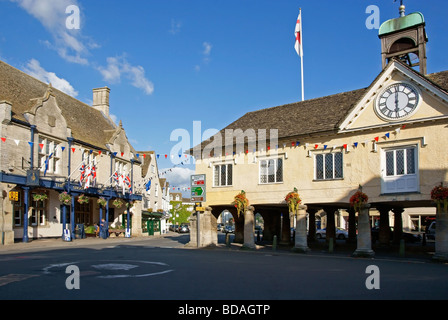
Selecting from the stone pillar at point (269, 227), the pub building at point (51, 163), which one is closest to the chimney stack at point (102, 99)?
the pub building at point (51, 163)

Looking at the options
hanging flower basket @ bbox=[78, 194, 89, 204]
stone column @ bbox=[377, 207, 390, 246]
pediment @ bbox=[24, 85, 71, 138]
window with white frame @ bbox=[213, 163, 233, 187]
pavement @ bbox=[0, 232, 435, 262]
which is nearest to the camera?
pavement @ bbox=[0, 232, 435, 262]

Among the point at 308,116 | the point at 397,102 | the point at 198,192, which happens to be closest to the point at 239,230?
the point at 198,192

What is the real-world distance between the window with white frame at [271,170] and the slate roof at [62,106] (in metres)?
17.1

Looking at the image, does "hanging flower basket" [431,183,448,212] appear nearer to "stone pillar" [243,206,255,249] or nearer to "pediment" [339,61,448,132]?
"pediment" [339,61,448,132]

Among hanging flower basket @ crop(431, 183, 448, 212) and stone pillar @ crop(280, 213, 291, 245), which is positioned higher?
hanging flower basket @ crop(431, 183, 448, 212)

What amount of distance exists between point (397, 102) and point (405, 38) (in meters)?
5.41

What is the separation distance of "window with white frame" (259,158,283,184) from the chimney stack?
2813 centimetres

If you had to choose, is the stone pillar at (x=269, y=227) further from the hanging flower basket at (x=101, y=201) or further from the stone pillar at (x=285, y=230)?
the hanging flower basket at (x=101, y=201)

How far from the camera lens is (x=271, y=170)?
24.4 metres

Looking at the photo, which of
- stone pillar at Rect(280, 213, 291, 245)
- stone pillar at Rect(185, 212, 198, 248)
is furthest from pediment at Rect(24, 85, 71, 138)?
stone pillar at Rect(280, 213, 291, 245)

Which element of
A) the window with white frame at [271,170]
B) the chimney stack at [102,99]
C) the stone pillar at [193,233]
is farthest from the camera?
the chimney stack at [102,99]

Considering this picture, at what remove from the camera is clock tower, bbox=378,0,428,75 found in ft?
71.6

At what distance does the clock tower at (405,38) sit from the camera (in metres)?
21.8
